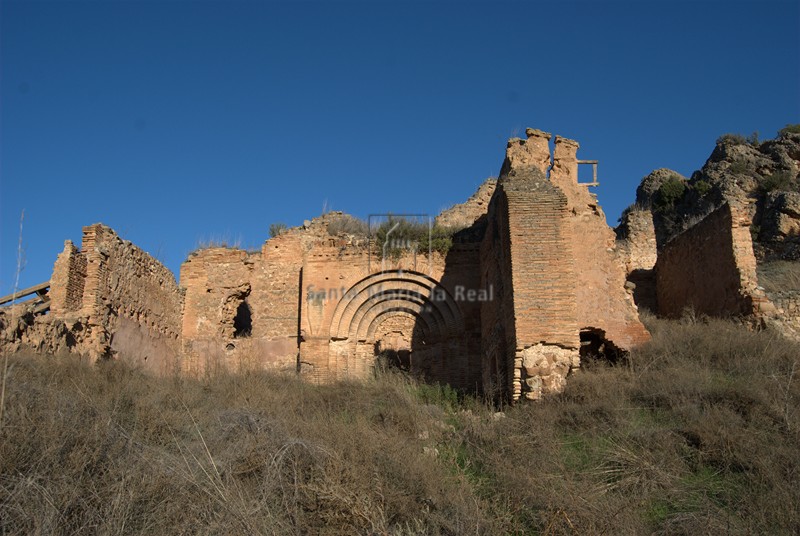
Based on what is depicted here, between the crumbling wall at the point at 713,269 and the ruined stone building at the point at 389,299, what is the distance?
145 centimetres

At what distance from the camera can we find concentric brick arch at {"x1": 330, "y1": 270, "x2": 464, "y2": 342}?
14.7 metres

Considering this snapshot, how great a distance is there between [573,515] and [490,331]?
7.11 metres

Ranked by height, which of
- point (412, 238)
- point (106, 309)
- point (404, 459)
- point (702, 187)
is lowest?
point (404, 459)

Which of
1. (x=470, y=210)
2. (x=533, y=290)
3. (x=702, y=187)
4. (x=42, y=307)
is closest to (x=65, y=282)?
(x=42, y=307)

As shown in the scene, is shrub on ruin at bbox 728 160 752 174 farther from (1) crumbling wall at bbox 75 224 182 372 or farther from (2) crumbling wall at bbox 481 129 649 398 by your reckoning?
(1) crumbling wall at bbox 75 224 182 372

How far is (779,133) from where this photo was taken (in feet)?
79.4

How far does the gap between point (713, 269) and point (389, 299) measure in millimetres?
6759

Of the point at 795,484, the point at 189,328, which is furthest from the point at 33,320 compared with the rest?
the point at 795,484

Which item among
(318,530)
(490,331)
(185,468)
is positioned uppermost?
(490,331)

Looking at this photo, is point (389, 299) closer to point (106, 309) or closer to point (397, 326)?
point (397, 326)

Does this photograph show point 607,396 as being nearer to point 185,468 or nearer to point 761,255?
point 185,468

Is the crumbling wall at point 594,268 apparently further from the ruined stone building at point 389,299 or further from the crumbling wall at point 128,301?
the crumbling wall at point 128,301

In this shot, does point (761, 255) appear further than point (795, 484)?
Yes

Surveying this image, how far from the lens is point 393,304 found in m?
Result: 15.1
